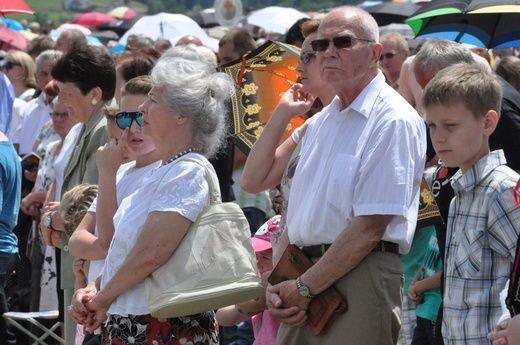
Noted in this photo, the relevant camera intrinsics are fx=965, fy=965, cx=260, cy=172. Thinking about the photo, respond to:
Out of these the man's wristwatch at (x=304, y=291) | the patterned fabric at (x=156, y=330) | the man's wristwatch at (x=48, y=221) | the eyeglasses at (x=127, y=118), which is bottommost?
the man's wristwatch at (x=48, y=221)

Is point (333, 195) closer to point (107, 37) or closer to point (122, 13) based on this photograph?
point (107, 37)

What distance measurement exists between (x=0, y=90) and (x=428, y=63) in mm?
4841

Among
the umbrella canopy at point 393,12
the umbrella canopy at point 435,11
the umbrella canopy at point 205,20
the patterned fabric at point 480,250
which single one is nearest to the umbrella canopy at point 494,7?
the umbrella canopy at point 435,11

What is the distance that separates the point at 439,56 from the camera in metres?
5.30

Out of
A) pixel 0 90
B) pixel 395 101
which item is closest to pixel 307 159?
pixel 395 101

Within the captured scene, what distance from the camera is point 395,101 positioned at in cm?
402

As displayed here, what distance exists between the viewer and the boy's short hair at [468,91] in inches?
150

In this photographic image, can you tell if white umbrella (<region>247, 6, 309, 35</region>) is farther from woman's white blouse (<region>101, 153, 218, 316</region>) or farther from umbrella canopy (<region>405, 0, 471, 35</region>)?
woman's white blouse (<region>101, 153, 218, 316</region>)

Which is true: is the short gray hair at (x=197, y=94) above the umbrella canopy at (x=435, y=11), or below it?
above

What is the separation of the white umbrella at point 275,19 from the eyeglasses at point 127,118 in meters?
15.9

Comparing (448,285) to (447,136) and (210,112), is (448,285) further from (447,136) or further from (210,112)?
(210,112)

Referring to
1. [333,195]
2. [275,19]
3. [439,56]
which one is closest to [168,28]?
[275,19]

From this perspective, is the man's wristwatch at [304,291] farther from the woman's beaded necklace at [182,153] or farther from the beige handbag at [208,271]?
the woman's beaded necklace at [182,153]

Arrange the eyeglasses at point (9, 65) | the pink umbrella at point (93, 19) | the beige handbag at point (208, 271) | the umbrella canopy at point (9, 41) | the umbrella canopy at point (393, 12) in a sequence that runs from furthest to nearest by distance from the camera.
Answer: the pink umbrella at point (93, 19) → the umbrella canopy at point (393, 12) → the umbrella canopy at point (9, 41) → the eyeglasses at point (9, 65) → the beige handbag at point (208, 271)
